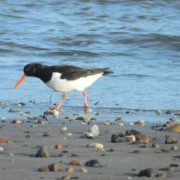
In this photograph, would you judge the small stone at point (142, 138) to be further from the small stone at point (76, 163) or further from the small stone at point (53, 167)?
the small stone at point (53, 167)

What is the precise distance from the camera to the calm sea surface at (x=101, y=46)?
8641mm

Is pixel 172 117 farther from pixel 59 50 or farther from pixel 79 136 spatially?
pixel 59 50

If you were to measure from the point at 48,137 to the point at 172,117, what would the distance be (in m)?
2.43

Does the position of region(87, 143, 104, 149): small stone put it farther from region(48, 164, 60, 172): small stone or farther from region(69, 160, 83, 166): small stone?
region(48, 164, 60, 172): small stone

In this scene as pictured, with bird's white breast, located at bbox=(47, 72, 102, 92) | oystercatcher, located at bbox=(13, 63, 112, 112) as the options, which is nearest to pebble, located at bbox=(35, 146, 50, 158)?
oystercatcher, located at bbox=(13, 63, 112, 112)

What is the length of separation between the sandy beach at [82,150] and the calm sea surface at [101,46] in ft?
6.22

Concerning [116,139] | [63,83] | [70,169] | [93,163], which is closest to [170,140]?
[116,139]

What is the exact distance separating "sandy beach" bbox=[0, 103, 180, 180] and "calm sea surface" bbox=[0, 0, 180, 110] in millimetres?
1896

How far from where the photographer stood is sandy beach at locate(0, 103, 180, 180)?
12.3ft

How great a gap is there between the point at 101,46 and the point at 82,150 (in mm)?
9653

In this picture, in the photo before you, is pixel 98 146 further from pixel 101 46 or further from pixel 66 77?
pixel 101 46

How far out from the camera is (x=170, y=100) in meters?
8.23

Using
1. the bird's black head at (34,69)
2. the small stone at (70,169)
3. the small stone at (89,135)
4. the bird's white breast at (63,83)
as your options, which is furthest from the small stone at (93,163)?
the bird's black head at (34,69)

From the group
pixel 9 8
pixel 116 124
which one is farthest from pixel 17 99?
pixel 9 8
